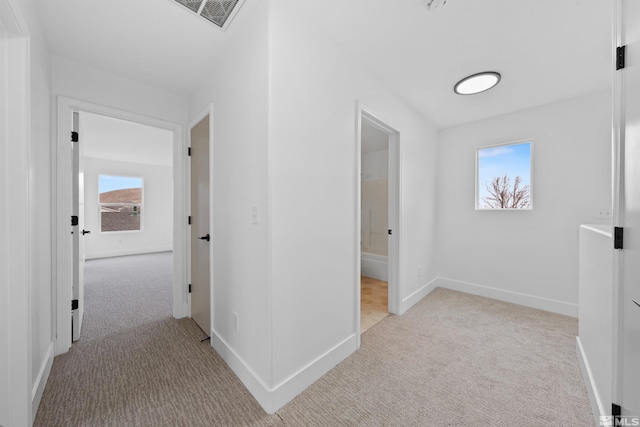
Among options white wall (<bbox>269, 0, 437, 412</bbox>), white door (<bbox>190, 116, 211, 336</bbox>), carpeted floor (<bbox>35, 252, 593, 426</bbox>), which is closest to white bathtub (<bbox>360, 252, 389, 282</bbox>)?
carpeted floor (<bbox>35, 252, 593, 426</bbox>)

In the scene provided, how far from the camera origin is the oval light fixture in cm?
226

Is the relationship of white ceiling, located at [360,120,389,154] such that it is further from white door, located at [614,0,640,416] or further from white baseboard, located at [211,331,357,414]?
white baseboard, located at [211,331,357,414]

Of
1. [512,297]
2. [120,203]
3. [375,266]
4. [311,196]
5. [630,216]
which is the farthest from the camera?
[120,203]

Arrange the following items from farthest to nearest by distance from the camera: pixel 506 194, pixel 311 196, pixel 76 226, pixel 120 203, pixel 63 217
Answer: pixel 120 203
pixel 506 194
pixel 76 226
pixel 63 217
pixel 311 196

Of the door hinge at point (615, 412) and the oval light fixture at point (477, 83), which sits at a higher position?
the oval light fixture at point (477, 83)

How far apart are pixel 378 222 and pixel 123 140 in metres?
5.14

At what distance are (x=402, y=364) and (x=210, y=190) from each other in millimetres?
2154

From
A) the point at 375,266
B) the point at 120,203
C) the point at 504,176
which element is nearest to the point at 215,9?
the point at 504,176

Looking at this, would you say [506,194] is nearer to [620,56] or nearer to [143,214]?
[620,56]

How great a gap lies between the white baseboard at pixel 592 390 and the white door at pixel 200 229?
8.96ft

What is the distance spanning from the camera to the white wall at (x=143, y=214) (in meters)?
6.00

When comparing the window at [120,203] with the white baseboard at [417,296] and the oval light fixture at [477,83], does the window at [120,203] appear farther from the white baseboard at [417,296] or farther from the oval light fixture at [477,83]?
the oval light fixture at [477,83]

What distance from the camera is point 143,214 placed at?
6828mm

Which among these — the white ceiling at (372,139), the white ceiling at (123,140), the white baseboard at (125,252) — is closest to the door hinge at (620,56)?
the white ceiling at (372,139)
